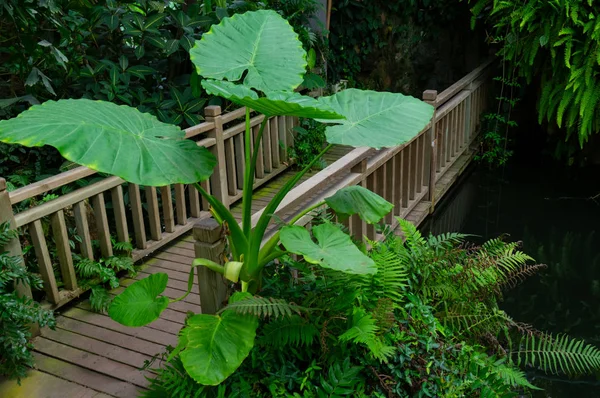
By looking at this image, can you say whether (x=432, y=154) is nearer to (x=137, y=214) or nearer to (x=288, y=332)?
(x=137, y=214)

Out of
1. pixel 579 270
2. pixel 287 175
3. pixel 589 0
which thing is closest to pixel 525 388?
pixel 579 270

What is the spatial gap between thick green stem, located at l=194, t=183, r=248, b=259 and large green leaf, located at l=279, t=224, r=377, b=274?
31 cm

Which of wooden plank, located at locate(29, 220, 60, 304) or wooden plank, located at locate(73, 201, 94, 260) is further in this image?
wooden plank, located at locate(73, 201, 94, 260)

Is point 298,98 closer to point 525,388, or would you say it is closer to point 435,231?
point 525,388

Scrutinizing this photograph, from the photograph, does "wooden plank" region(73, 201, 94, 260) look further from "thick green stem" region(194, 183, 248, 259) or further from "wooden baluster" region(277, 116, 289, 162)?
"wooden baluster" region(277, 116, 289, 162)

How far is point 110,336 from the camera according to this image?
125 inches

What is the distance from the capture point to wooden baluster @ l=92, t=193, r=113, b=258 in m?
3.57

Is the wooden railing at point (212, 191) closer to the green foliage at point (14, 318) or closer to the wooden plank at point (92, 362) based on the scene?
the green foliage at point (14, 318)

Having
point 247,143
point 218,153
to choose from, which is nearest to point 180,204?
point 218,153

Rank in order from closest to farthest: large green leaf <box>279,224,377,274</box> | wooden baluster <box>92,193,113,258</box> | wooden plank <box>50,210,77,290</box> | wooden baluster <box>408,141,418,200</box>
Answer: large green leaf <box>279,224,377,274</box>
wooden plank <box>50,210,77,290</box>
wooden baluster <box>92,193,113,258</box>
wooden baluster <box>408,141,418,200</box>

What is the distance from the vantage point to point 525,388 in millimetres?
3357

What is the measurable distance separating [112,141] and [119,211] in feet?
6.11

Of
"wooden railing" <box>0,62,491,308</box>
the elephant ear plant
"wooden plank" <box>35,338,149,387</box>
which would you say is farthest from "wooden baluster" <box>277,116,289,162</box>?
"wooden plank" <box>35,338,149,387</box>

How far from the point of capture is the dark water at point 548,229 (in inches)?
164
